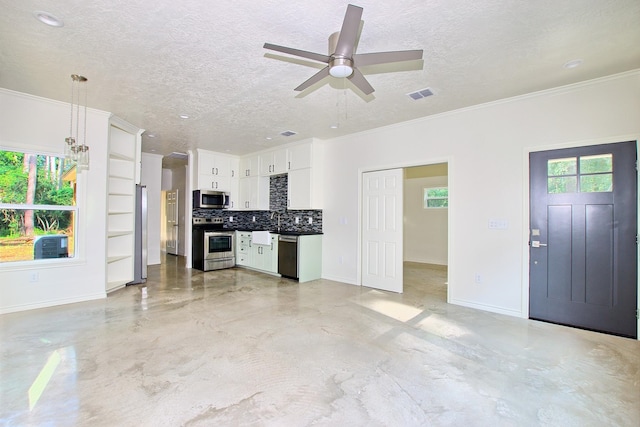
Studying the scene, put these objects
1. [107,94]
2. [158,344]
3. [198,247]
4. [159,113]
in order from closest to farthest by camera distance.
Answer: [158,344] < [107,94] < [159,113] < [198,247]

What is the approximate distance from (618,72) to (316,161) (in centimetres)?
420

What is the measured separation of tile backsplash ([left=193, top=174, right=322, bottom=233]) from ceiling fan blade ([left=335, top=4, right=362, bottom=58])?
13.1ft

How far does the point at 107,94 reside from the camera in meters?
3.68

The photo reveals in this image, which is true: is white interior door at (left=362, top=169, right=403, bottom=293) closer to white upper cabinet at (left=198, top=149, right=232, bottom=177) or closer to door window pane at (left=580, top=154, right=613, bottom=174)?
door window pane at (left=580, top=154, right=613, bottom=174)

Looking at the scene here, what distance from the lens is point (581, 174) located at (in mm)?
3334

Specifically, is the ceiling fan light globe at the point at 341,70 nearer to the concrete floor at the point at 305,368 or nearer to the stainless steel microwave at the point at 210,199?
the concrete floor at the point at 305,368

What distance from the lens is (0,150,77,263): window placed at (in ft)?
12.3

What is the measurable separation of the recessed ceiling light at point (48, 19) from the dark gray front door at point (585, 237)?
4.86 m

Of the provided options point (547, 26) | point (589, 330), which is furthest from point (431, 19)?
point (589, 330)

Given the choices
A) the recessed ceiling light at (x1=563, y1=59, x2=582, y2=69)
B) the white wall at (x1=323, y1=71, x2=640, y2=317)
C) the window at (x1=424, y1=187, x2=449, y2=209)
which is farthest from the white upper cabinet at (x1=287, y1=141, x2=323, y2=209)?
the recessed ceiling light at (x1=563, y1=59, x2=582, y2=69)

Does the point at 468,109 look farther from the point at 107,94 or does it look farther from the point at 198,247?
the point at 198,247

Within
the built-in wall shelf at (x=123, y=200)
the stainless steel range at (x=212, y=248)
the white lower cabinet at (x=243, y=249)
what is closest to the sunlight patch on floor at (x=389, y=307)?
the white lower cabinet at (x=243, y=249)

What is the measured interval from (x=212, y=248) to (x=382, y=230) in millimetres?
3715

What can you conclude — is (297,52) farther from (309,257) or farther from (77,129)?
(309,257)
